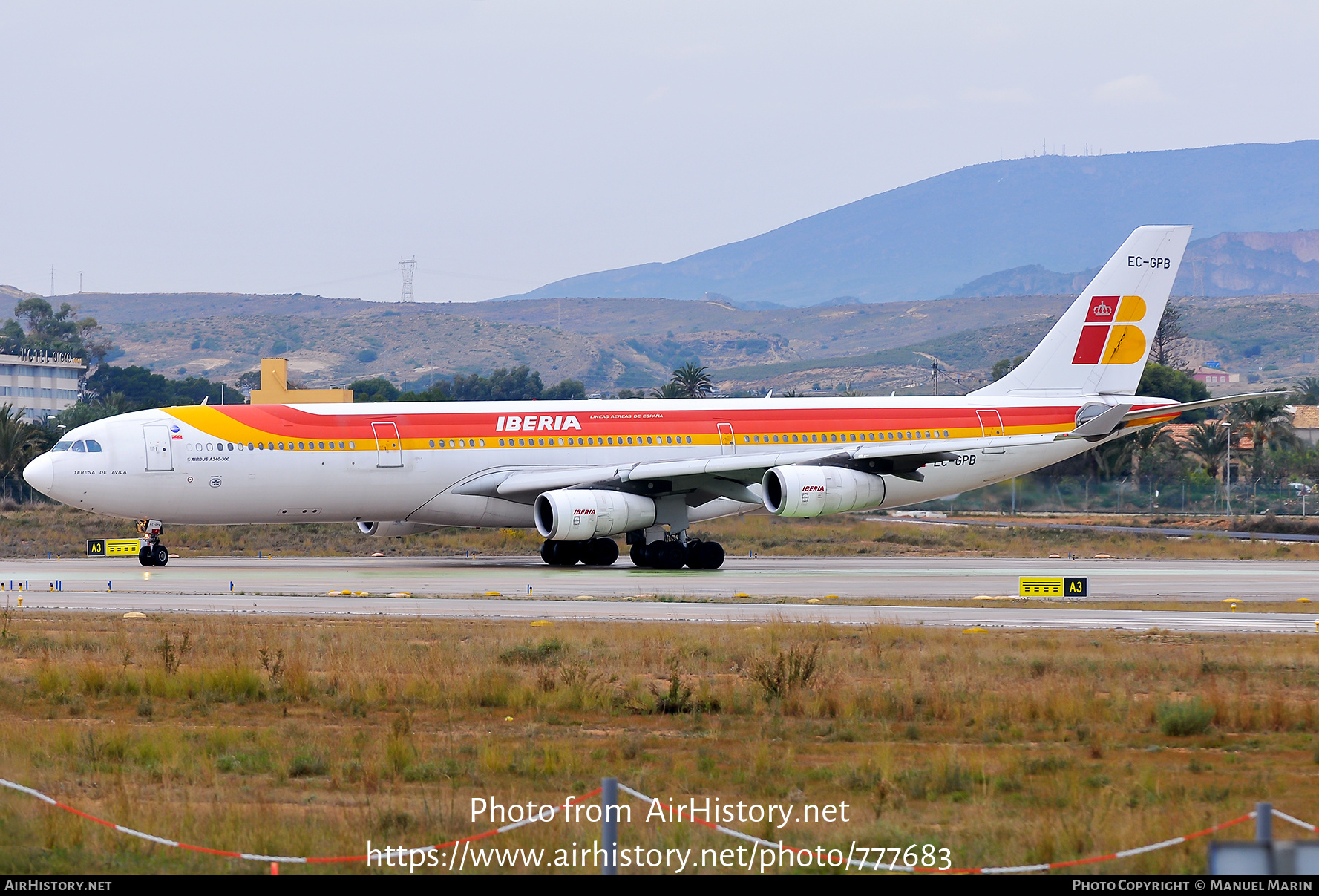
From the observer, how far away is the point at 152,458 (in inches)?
1339

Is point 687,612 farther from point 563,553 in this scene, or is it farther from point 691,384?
point 691,384

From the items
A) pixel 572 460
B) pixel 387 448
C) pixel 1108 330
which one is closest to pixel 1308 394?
pixel 1108 330

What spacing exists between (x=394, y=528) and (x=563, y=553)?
181 inches

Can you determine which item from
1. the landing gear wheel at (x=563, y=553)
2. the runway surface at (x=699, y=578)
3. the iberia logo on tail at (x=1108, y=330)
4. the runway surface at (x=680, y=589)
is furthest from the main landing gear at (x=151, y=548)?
the iberia logo on tail at (x=1108, y=330)

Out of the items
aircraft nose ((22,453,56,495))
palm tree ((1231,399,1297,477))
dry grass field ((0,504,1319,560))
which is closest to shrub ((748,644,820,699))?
aircraft nose ((22,453,56,495))

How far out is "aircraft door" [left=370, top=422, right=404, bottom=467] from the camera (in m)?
35.3

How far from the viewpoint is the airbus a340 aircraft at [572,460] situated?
34.2 meters

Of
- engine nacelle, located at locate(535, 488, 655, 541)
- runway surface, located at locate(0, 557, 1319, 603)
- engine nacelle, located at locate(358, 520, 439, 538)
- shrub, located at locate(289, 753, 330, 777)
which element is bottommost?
runway surface, located at locate(0, 557, 1319, 603)

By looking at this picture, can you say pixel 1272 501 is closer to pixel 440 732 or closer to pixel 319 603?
pixel 319 603

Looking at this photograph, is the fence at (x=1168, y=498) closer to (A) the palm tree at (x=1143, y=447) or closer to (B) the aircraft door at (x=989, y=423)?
(A) the palm tree at (x=1143, y=447)

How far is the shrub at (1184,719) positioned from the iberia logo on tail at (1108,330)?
30023 mm

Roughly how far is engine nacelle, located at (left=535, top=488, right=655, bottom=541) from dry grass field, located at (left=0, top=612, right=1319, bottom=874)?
12164mm

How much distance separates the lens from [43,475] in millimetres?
33594

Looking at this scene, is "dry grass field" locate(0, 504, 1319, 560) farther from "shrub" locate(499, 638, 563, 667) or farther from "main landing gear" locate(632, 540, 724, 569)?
"shrub" locate(499, 638, 563, 667)
